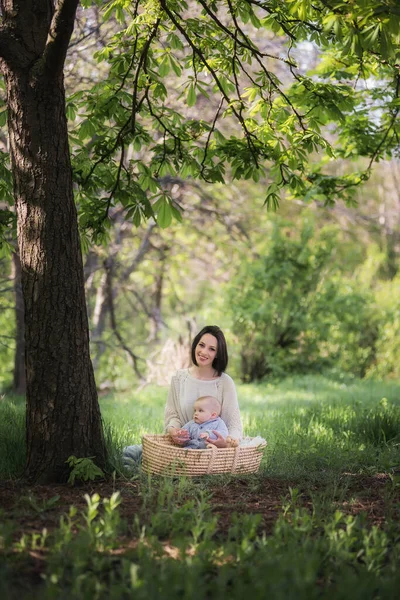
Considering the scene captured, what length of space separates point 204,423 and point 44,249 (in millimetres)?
1775

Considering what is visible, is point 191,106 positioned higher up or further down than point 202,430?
higher up

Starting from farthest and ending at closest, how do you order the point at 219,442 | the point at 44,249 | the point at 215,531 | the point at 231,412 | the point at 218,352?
the point at 218,352, the point at 231,412, the point at 219,442, the point at 44,249, the point at 215,531

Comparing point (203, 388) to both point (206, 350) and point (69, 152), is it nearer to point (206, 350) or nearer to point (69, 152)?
point (206, 350)

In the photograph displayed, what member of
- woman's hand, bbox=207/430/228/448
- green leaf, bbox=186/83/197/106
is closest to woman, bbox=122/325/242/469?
woman's hand, bbox=207/430/228/448

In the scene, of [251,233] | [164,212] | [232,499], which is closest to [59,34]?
[164,212]

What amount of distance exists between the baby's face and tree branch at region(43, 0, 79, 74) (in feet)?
8.26

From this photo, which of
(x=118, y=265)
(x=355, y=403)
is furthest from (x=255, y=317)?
(x=355, y=403)

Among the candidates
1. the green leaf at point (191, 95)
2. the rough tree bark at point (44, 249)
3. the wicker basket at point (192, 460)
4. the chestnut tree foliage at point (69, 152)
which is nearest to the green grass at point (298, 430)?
the wicker basket at point (192, 460)

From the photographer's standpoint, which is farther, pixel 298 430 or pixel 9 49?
pixel 298 430

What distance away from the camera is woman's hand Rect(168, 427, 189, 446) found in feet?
16.8

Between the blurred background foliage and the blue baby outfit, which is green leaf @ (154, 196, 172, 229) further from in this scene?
the blue baby outfit

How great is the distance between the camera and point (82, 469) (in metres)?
4.36

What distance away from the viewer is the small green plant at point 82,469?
4352 millimetres

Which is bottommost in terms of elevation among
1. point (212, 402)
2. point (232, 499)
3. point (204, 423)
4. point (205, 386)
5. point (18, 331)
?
point (232, 499)
